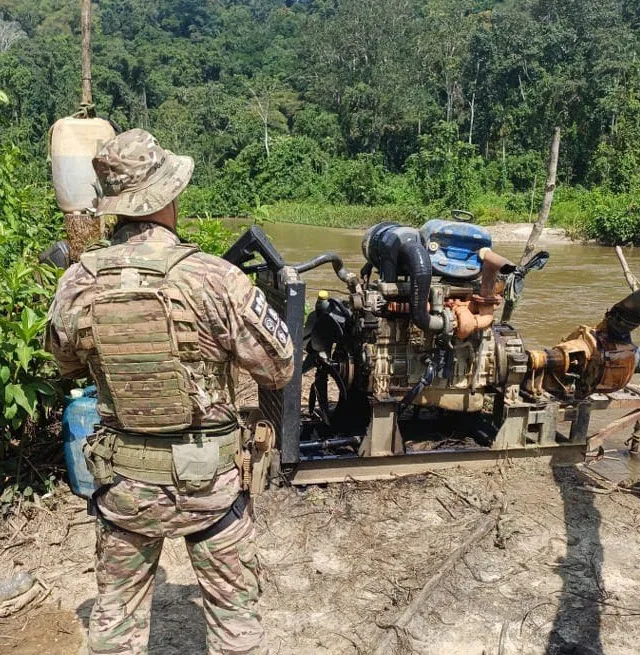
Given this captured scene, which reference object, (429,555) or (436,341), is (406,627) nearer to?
(429,555)

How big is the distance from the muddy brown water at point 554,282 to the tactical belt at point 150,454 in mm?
3033

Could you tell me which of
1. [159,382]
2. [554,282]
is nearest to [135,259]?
[159,382]

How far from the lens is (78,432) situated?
13.7 feet

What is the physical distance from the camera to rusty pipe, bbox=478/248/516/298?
4645 millimetres

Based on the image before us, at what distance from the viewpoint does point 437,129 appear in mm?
43094

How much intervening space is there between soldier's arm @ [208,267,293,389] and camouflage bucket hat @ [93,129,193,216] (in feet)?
1.17

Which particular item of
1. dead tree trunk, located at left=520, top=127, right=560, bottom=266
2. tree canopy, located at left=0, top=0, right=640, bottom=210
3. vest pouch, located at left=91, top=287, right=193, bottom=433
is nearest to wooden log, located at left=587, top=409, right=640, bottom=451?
dead tree trunk, located at left=520, top=127, right=560, bottom=266

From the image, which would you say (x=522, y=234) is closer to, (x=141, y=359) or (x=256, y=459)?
(x=256, y=459)

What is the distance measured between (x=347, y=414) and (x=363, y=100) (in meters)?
49.3

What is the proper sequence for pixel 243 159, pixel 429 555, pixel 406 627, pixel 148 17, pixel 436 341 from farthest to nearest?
pixel 148 17 < pixel 243 159 < pixel 436 341 < pixel 429 555 < pixel 406 627

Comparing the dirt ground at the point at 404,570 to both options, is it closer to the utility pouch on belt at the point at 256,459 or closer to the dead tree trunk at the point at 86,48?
the utility pouch on belt at the point at 256,459

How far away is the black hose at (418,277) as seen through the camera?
444 centimetres

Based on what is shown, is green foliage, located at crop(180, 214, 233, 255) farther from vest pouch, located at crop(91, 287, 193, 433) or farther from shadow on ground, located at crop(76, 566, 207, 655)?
vest pouch, located at crop(91, 287, 193, 433)

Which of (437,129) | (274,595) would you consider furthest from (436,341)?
(437,129)
